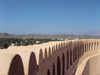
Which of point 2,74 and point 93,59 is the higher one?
point 2,74

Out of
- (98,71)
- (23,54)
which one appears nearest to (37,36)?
(98,71)

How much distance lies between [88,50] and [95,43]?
2.70m

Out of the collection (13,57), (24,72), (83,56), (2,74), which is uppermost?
(13,57)

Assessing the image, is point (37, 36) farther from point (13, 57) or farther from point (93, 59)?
point (13, 57)

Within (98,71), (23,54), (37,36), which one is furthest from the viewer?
(37,36)

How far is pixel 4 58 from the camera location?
2621 mm

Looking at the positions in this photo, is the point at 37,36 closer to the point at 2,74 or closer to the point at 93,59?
the point at 93,59

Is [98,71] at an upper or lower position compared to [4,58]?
lower

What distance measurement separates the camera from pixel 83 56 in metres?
20.8

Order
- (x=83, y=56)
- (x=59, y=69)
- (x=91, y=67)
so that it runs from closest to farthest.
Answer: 1. (x=59, y=69)
2. (x=91, y=67)
3. (x=83, y=56)

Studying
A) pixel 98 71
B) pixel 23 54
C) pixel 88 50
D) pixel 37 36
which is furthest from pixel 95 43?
pixel 37 36

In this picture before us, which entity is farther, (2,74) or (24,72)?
(24,72)

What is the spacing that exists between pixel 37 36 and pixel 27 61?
49.4m

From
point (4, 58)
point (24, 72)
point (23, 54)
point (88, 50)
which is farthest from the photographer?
point (88, 50)
